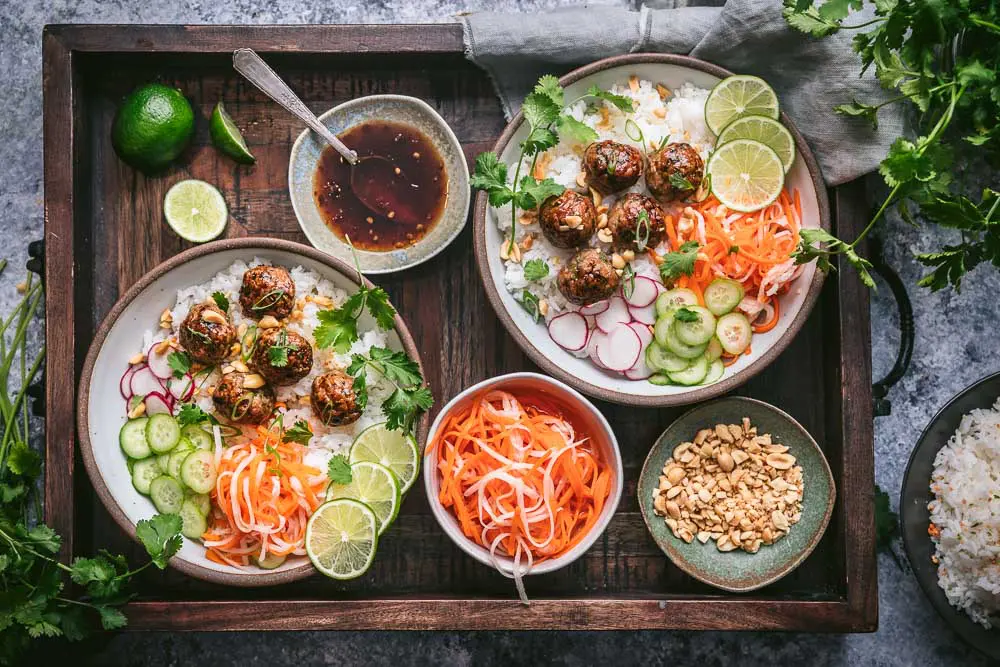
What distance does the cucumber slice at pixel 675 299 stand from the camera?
2.97 metres

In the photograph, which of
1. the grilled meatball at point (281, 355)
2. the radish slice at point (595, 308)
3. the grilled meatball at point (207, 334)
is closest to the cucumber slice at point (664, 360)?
the radish slice at point (595, 308)

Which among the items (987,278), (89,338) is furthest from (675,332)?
(89,338)

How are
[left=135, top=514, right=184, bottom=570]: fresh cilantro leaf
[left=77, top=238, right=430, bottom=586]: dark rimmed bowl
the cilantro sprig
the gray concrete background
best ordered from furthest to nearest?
the gray concrete background → [left=77, top=238, right=430, bottom=586]: dark rimmed bowl → [left=135, top=514, right=184, bottom=570]: fresh cilantro leaf → the cilantro sprig

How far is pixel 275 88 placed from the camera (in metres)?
3.08

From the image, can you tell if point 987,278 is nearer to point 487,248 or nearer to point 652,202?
point 652,202

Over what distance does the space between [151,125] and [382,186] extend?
0.90 metres

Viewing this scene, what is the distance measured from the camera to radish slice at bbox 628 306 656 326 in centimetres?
305

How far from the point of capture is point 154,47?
119 inches

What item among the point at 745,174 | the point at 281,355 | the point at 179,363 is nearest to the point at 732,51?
the point at 745,174

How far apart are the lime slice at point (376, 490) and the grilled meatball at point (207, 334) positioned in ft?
2.21

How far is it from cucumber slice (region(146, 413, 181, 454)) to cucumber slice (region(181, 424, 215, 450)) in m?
0.03

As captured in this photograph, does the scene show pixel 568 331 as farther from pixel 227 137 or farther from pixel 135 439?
pixel 135 439

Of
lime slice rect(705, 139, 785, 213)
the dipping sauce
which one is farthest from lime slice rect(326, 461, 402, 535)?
lime slice rect(705, 139, 785, 213)

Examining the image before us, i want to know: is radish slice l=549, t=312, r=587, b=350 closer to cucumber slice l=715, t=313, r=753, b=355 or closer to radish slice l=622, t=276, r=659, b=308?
radish slice l=622, t=276, r=659, b=308
